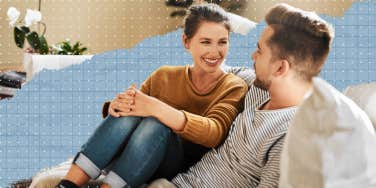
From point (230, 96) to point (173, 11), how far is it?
18.4 inches

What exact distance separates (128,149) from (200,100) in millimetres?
264

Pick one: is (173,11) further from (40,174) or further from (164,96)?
(40,174)

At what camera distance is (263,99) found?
1236mm

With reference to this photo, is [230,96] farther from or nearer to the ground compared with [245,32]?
nearer to the ground

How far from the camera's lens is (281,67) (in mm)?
1167

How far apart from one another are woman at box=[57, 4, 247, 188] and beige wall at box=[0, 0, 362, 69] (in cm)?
28

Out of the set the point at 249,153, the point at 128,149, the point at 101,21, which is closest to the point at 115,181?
the point at 128,149

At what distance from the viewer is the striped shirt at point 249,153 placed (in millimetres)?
1088

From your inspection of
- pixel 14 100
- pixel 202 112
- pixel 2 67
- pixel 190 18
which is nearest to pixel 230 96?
pixel 202 112

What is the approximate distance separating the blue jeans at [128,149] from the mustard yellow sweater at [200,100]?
Result: 0.20ft

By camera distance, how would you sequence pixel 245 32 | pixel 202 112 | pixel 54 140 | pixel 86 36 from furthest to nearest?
pixel 86 36
pixel 54 140
pixel 245 32
pixel 202 112

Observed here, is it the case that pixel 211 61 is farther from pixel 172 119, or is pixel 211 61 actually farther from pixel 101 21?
pixel 101 21

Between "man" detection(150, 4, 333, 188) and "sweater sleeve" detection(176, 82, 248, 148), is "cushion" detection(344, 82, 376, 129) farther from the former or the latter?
"sweater sleeve" detection(176, 82, 248, 148)

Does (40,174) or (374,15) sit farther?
(374,15)
